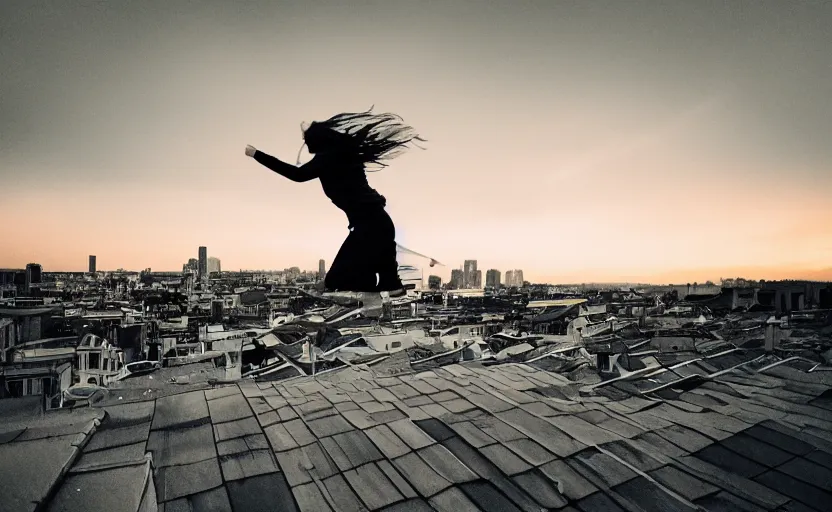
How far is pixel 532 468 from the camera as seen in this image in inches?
76.3

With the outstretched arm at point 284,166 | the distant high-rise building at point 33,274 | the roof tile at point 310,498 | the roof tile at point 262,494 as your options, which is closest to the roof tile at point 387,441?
the roof tile at point 310,498

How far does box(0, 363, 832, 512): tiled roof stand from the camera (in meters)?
1.64

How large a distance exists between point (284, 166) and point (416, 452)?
5.92 feet

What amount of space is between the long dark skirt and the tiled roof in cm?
77

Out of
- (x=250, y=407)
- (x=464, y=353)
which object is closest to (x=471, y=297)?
(x=464, y=353)

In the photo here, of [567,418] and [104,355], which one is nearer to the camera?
[567,418]

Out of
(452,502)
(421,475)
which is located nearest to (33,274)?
(421,475)

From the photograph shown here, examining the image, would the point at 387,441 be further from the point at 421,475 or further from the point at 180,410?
the point at 180,410

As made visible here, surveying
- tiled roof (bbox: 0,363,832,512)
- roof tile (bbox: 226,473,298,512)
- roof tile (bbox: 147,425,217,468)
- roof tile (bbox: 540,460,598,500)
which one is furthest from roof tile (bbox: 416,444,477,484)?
roof tile (bbox: 147,425,217,468)

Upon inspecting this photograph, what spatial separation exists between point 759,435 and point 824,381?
74.4 inches

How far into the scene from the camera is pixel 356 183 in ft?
8.78

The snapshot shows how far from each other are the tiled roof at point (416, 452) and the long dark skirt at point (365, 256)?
0.77 metres

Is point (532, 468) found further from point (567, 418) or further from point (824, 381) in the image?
point (824, 381)

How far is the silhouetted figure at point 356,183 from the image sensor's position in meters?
2.56
